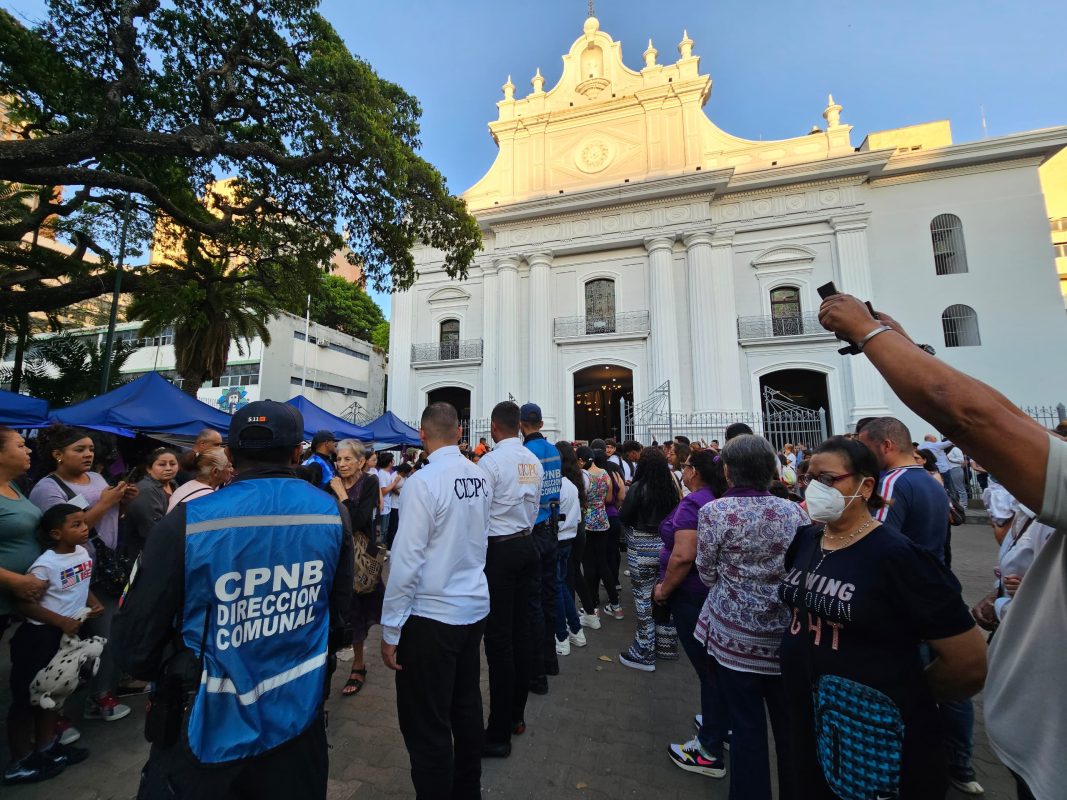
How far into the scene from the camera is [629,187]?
61.4 ft

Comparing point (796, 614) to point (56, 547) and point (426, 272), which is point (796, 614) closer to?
point (56, 547)

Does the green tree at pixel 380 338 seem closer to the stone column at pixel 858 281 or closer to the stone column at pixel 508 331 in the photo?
the stone column at pixel 508 331

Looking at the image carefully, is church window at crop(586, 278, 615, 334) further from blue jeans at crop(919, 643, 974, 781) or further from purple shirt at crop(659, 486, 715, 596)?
blue jeans at crop(919, 643, 974, 781)

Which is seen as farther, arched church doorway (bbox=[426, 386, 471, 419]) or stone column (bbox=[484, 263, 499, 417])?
arched church doorway (bbox=[426, 386, 471, 419])

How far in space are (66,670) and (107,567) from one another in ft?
3.48

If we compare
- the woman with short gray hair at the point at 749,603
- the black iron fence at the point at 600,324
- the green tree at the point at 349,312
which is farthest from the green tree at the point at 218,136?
the green tree at the point at 349,312

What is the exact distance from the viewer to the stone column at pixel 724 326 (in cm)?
1736

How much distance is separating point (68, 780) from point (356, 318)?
1483 inches

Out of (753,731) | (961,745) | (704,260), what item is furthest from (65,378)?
(704,260)

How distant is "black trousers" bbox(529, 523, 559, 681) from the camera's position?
3715 millimetres

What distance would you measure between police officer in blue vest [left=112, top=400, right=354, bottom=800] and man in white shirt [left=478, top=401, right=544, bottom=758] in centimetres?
133

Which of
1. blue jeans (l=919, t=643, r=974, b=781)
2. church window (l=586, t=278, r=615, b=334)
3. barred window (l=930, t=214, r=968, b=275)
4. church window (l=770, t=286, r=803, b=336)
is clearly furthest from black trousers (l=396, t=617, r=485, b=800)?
barred window (l=930, t=214, r=968, b=275)

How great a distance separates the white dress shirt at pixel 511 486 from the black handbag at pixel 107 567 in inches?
115

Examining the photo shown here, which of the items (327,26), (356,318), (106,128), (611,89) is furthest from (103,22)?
(356,318)
